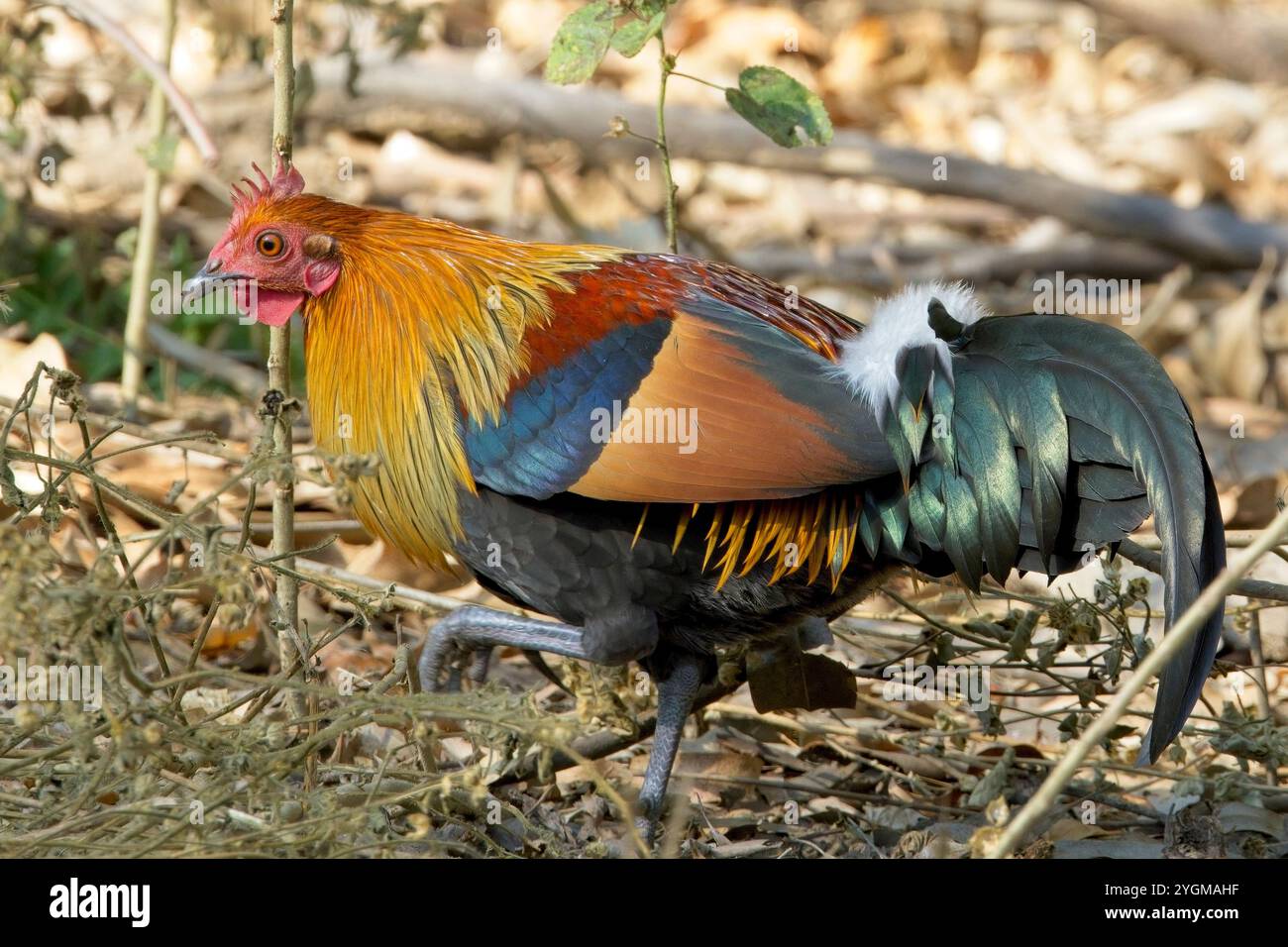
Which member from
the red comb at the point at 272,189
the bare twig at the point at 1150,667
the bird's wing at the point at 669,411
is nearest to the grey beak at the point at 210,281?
the red comb at the point at 272,189

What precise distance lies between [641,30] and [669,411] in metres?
1.33

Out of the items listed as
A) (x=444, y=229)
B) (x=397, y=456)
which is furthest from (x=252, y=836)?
(x=444, y=229)

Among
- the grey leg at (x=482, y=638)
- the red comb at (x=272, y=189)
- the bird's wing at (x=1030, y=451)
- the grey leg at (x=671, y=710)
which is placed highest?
the red comb at (x=272, y=189)

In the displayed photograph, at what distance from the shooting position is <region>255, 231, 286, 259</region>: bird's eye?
13.2 ft

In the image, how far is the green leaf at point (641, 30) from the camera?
431 centimetres

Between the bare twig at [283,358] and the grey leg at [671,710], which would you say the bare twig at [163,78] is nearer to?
the bare twig at [283,358]

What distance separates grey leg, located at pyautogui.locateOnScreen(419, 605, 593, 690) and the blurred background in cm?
89

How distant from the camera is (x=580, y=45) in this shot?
171 inches

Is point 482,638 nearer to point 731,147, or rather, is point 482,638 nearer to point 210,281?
point 210,281

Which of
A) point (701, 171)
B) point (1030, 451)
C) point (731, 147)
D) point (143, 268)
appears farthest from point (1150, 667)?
point (701, 171)

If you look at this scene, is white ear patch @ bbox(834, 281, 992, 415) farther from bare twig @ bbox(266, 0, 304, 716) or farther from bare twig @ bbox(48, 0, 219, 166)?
bare twig @ bbox(48, 0, 219, 166)

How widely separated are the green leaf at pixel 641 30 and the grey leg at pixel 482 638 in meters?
1.61
